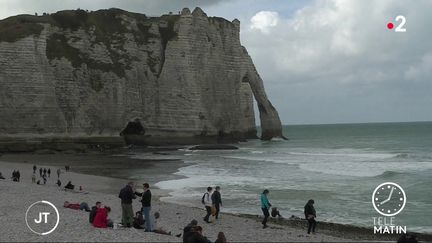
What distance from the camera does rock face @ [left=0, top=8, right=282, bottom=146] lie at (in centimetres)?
5662

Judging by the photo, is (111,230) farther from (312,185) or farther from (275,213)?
(312,185)

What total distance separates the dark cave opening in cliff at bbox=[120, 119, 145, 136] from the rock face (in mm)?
187

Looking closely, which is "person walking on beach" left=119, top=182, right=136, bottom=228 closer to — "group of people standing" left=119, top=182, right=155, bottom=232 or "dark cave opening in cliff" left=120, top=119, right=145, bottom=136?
"group of people standing" left=119, top=182, right=155, bottom=232

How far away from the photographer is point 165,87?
68.2 meters

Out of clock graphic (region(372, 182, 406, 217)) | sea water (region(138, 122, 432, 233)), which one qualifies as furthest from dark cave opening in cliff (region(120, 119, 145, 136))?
clock graphic (region(372, 182, 406, 217))

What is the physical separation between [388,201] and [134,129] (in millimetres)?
47971

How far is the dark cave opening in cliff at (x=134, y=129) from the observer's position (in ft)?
218

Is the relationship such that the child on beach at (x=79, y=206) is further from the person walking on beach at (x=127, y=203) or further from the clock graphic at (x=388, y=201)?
the clock graphic at (x=388, y=201)

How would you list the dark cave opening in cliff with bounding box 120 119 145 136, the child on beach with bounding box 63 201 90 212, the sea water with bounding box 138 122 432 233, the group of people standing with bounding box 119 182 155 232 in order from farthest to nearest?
the dark cave opening in cliff with bounding box 120 119 145 136 < the sea water with bounding box 138 122 432 233 < the child on beach with bounding box 63 201 90 212 < the group of people standing with bounding box 119 182 155 232

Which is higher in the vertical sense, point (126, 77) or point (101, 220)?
point (126, 77)

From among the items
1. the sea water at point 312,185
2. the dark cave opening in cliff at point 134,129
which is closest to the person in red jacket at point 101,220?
the sea water at point 312,185

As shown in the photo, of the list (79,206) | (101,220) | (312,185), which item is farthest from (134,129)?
(101,220)

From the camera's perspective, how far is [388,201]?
78.3 feet

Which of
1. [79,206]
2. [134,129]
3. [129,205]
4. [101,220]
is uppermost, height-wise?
[134,129]
